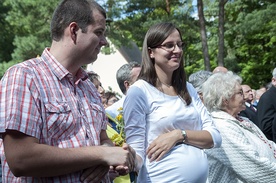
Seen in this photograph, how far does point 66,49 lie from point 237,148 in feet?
7.92

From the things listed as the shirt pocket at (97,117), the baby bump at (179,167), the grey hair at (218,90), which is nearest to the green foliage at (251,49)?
the grey hair at (218,90)

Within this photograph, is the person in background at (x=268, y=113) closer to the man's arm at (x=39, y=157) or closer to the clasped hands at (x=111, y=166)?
the clasped hands at (x=111, y=166)

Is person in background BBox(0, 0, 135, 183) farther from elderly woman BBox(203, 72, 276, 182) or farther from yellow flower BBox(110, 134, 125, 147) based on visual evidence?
elderly woman BBox(203, 72, 276, 182)

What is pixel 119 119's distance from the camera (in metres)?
4.96

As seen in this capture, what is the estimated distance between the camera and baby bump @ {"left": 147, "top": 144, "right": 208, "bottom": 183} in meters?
3.45

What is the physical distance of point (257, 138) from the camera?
16.1 feet

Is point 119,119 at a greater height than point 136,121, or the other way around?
point 136,121

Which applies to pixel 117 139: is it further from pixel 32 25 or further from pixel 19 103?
pixel 32 25

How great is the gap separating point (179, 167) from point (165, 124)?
0.31 metres

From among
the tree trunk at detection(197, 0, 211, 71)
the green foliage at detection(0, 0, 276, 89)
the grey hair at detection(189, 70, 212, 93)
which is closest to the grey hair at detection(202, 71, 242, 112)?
the grey hair at detection(189, 70, 212, 93)

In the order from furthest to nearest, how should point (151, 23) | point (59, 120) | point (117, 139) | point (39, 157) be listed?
point (151, 23) < point (117, 139) < point (59, 120) < point (39, 157)

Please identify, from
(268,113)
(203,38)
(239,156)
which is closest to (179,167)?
(239,156)

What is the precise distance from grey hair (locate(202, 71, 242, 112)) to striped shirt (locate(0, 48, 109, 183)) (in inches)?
100

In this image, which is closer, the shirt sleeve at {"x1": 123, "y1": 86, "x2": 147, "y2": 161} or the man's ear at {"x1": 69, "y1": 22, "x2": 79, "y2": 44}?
the man's ear at {"x1": 69, "y1": 22, "x2": 79, "y2": 44}
